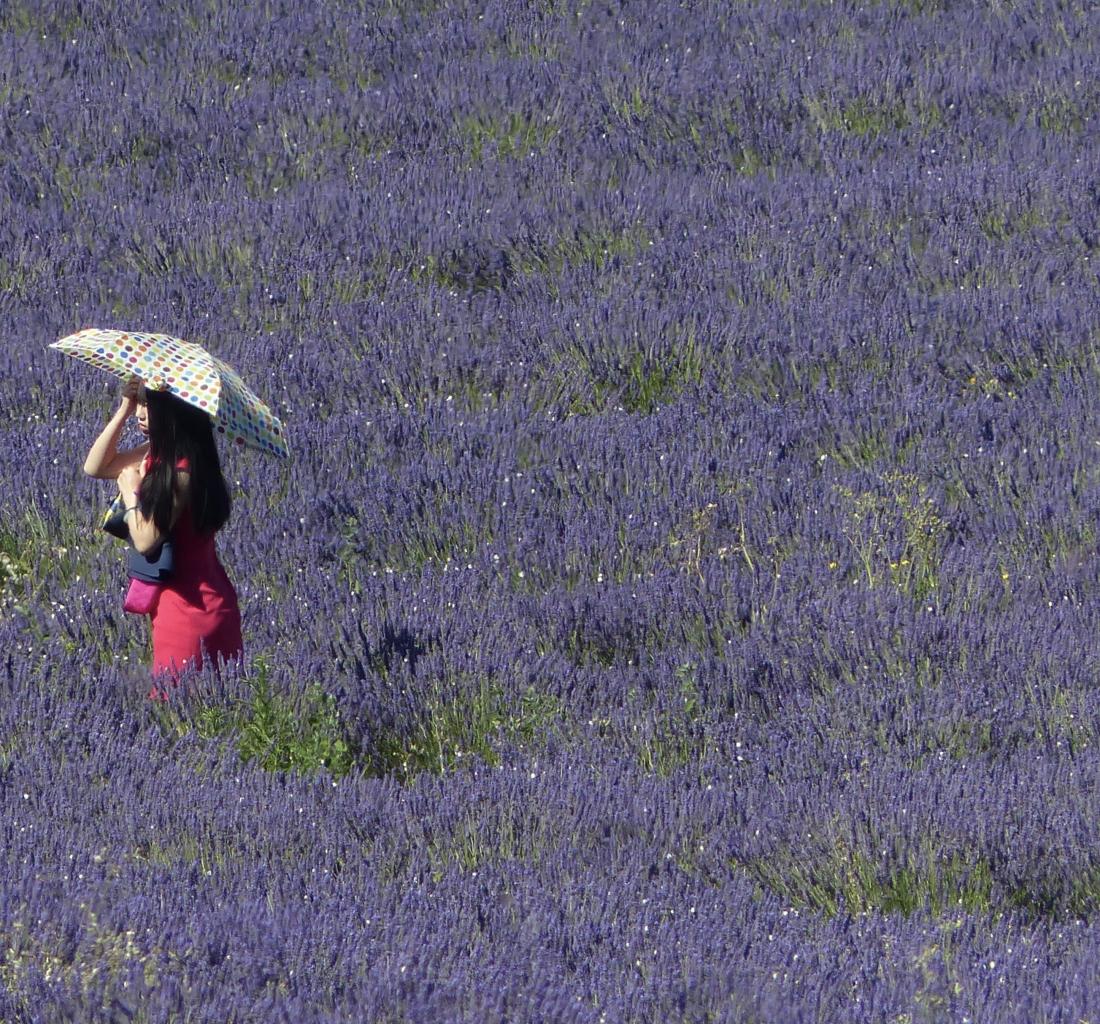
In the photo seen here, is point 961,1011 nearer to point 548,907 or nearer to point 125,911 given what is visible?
point 548,907

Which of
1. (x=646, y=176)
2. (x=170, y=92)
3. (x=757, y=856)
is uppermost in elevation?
(x=170, y=92)

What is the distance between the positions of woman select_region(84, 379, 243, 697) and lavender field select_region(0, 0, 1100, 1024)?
0.17 metres

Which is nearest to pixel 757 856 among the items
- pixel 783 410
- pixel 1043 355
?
pixel 783 410

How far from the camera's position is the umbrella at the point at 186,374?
400 centimetres

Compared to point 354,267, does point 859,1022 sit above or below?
below

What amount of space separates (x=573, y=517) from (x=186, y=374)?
164cm

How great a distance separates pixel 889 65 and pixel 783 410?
3.80 metres

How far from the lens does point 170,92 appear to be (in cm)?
931

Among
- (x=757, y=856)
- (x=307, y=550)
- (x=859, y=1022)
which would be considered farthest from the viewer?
(x=307, y=550)

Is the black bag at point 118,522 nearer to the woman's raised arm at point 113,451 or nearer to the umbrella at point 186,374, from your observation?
the woman's raised arm at point 113,451

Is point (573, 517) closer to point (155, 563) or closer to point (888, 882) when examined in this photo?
point (155, 563)

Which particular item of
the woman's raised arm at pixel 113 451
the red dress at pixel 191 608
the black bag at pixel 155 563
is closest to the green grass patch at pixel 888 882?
the red dress at pixel 191 608

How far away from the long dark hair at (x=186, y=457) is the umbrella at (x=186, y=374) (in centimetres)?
7

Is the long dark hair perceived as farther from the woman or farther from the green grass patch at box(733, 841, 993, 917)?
the green grass patch at box(733, 841, 993, 917)
